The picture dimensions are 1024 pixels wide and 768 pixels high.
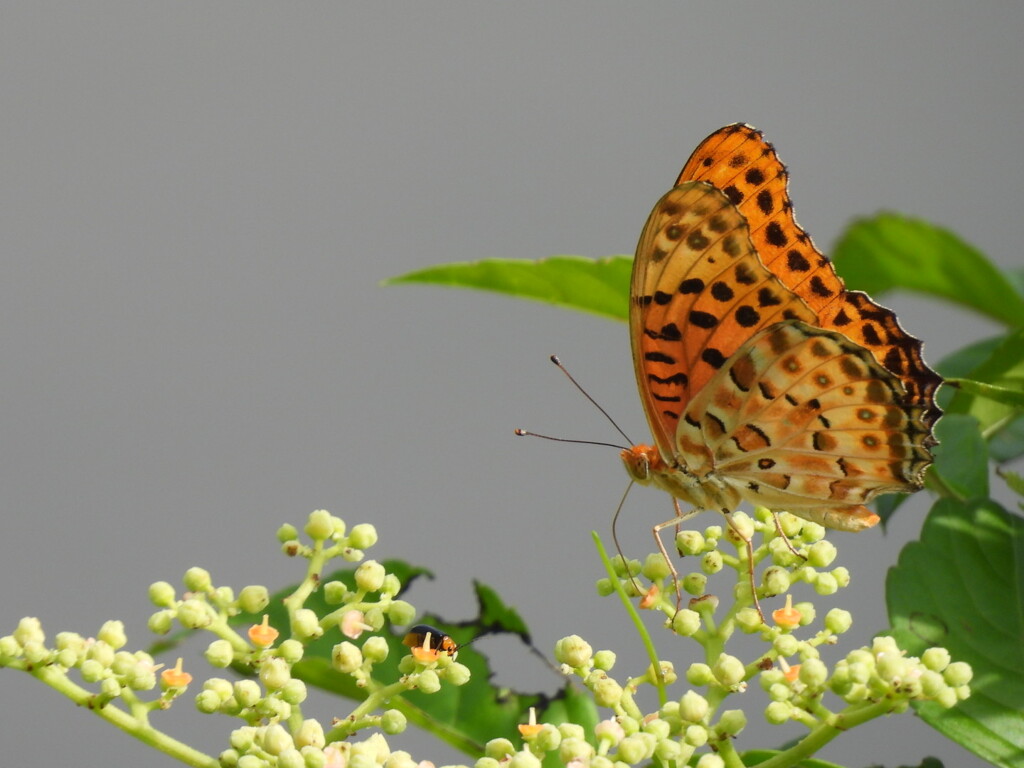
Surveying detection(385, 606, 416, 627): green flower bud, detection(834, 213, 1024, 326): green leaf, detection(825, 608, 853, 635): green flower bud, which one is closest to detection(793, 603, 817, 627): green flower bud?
detection(825, 608, 853, 635): green flower bud

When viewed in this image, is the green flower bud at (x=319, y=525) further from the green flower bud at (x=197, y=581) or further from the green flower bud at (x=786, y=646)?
the green flower bud at (x=786, y=646)

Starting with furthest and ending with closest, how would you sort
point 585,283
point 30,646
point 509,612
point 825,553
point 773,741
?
point 773,741
point 585,283
point 509,612
point 825,553
point 30,646

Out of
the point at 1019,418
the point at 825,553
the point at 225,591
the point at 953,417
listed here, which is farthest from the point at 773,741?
the point at 225,591

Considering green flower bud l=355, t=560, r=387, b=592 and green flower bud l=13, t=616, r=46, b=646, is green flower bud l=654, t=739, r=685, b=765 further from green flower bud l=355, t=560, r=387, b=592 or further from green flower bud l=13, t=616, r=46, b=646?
green flower bud l=13, t=616, r=46, b=646

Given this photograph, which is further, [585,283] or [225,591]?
[585,283]

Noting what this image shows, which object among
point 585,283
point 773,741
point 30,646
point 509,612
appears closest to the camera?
point 30,646

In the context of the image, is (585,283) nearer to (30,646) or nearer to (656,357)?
(656,357)

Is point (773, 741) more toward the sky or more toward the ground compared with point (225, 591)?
more toward the ground
